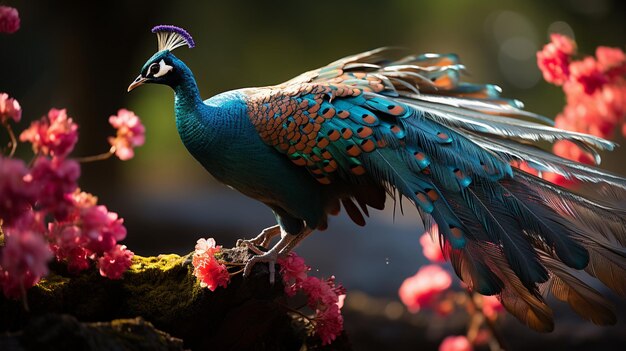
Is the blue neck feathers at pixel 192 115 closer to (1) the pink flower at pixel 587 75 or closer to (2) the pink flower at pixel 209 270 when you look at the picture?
(2) the pink flower at pixel 209 270

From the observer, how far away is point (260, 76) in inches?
219

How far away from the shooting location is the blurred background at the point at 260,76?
3848mm

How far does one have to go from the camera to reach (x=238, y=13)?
543cm

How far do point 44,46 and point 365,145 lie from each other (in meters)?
3.37

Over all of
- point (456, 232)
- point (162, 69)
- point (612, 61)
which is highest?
point (162, 69)

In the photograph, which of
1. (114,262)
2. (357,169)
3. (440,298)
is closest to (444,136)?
(357,169)

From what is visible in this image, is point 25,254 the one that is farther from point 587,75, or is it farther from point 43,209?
point 587,75

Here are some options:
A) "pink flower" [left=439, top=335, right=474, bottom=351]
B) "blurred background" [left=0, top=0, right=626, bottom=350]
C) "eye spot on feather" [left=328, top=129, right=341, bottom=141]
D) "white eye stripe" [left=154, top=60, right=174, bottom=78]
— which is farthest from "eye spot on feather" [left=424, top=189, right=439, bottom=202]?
"blurred background" [left=0, top=0, right=626, bottom=350]

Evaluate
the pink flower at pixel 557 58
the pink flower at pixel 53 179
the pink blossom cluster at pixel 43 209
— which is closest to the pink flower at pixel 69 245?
the pink blossom cluster at pixel 43 209

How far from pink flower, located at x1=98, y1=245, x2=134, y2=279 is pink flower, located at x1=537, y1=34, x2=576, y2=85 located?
153 centimetres

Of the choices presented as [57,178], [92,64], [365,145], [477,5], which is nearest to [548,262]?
[365,145]

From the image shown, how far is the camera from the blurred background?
12.6ft

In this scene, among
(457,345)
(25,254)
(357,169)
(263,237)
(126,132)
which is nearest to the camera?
(25,254)

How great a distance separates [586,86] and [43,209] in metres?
1.83
